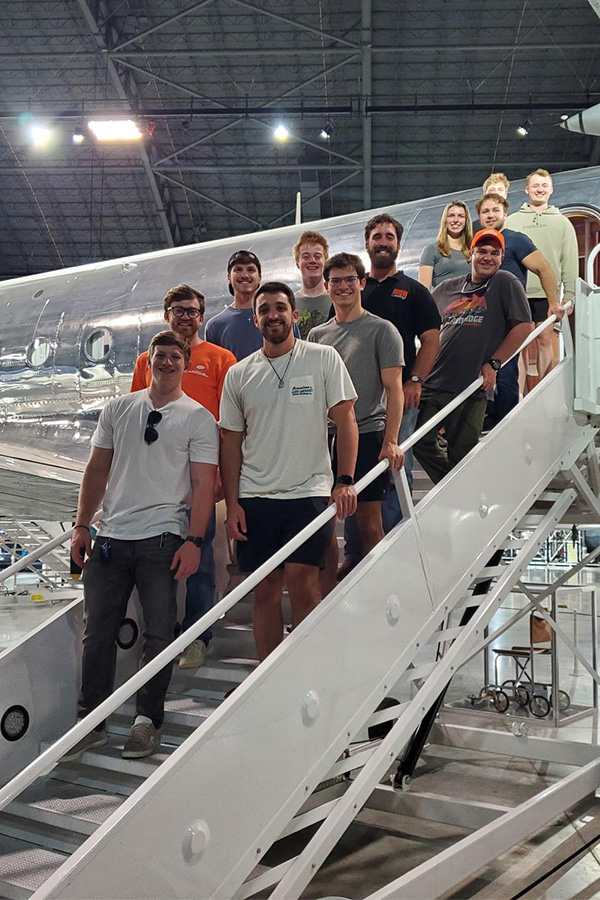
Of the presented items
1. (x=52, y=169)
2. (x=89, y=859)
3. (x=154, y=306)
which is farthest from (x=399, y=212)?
(x=52, y=169)

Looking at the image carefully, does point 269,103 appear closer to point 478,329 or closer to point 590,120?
point 590,120

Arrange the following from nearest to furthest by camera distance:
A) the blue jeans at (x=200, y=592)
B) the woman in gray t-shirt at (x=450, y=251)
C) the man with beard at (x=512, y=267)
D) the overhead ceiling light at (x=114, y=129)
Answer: the blue jeans at (x=200, y=592), the man with beard at (x=512, y=267), the woman in gray t-shirt at (x=450, y=251), the overhead ceiling light at (x=114, y=129)

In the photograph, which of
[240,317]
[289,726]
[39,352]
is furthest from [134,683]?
[39,352]

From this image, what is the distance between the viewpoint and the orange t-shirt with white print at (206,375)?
4617 mm

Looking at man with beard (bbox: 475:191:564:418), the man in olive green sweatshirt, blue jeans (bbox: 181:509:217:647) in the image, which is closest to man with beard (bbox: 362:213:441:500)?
man with beard (bbox: 475:191:564:418)

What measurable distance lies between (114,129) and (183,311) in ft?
55.1

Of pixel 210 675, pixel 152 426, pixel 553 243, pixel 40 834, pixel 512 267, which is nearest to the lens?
pixel 40 834

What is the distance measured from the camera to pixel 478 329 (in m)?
5.07

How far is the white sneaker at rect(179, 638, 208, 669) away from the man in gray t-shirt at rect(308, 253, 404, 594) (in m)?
0.90

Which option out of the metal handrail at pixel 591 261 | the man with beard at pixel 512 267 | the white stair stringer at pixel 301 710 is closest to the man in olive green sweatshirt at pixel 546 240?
the metal handrail at pixel 591 261

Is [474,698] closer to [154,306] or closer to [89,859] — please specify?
[154,306]

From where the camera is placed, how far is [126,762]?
3709 millimetres

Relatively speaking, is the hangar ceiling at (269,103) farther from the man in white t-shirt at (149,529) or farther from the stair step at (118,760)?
the stair step at (118,760)

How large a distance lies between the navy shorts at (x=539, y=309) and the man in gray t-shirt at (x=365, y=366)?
231cm
